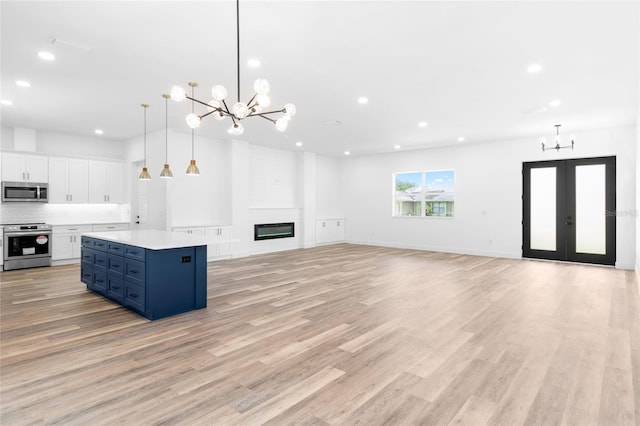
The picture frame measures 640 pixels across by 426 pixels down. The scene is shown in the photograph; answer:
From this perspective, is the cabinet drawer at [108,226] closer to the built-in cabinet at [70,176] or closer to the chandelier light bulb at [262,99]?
the built-in cabinet at [70,176]

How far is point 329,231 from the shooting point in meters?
11.3

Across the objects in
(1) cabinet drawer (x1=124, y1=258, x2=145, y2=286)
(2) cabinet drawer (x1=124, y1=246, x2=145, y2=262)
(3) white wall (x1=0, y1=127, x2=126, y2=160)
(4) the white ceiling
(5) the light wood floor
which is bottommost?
(5) the light wood floor

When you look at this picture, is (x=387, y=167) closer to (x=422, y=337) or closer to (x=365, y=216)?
(x=365, y=216)

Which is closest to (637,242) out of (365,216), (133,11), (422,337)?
(422,337)

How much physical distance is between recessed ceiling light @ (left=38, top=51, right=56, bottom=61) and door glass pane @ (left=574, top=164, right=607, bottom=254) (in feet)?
31.2

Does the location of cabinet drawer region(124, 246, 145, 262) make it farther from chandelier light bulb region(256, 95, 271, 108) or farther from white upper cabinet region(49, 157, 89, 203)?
white upper cabinet region(49, 157, 89, 203)

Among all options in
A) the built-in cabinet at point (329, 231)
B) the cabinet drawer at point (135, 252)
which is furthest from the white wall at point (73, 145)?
Result: the built-in cabinet at point (329, 231)

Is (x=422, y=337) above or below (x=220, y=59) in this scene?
below

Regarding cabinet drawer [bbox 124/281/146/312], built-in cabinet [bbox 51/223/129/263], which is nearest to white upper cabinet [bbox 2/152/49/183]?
built-in cabinet [bbox 51/223/129/263]

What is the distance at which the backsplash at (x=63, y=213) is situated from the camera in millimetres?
7246

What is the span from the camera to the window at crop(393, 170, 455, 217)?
9.65 meters

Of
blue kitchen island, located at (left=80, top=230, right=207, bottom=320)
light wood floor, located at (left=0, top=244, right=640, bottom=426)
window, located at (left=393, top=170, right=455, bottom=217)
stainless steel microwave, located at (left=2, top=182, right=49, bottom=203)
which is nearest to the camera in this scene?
light wood floor, located at (left=0, top=244, right=640, bottom=426)

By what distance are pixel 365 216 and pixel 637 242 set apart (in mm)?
6651

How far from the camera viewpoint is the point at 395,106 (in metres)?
5.71
